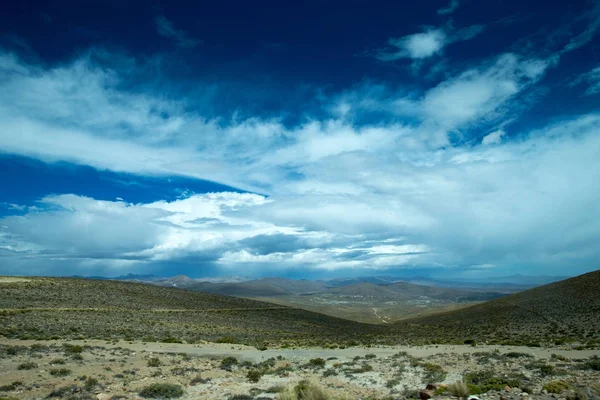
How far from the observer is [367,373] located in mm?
19828

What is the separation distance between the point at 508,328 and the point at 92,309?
57829mm

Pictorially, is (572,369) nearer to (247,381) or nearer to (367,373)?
(367,373)

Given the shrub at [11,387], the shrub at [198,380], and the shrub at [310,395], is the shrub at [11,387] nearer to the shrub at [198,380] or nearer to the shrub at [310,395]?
the shrub at [198,380]

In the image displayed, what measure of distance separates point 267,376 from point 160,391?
6099mm

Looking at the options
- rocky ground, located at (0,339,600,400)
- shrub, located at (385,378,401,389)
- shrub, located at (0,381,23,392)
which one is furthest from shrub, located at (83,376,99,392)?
shrub, located at (385,378,401,389)

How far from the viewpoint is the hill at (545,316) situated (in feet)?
136

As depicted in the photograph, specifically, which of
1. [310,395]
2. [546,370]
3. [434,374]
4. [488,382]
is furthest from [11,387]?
[546,370]

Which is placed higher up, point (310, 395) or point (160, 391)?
point (310, 395)

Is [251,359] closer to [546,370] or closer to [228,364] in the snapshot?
[228,364]

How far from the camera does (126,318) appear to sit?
50.0 metres

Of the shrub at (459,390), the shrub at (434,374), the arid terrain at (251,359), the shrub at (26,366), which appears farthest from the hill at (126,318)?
the shrub at (459,390)

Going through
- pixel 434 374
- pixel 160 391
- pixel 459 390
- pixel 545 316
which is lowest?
pixel 545 316

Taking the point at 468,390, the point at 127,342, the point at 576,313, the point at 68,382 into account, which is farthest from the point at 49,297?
the point at 576,313

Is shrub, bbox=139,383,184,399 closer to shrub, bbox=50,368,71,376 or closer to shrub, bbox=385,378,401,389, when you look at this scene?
shrub, bbox=50,368,71,376
